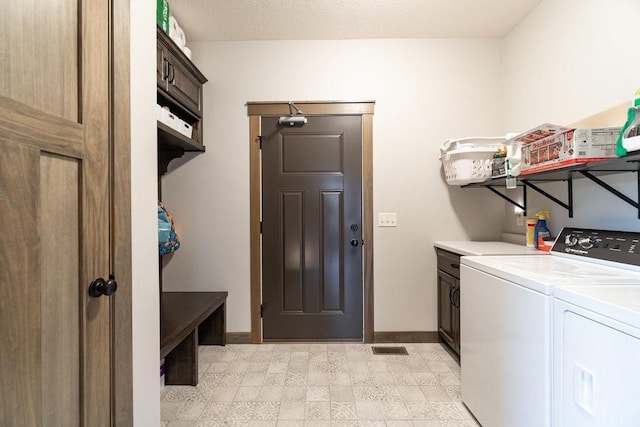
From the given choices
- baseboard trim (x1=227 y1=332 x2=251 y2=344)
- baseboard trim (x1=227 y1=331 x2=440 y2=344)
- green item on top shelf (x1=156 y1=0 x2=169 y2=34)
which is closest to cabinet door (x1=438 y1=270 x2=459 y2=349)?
baseboard trim (x1=227 y1=331 x2=440 y2=344)

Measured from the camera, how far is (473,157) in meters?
2.23

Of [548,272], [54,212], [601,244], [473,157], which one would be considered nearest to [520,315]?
[548,272]

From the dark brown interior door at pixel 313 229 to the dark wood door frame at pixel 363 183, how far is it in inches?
2.0

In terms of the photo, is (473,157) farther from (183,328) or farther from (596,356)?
(183,328)

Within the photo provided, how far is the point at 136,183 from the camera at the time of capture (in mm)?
1104

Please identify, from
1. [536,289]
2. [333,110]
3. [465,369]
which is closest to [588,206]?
[536,289]

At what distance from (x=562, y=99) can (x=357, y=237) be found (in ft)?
5.61

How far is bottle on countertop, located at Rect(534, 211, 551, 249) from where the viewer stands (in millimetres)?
2014

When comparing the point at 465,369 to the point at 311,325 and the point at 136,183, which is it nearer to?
the point at 311,325

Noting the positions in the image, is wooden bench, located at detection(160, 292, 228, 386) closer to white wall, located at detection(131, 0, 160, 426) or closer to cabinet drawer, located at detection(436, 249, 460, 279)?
white wall, located at detection(131, 0, 160, 426)

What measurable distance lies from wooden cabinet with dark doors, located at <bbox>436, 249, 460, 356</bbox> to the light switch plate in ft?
1.46

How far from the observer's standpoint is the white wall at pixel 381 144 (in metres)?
2.57

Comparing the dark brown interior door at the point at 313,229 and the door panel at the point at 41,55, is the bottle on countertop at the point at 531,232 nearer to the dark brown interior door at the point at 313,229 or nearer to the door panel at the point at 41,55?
the dark brown interior door at the point at 313,229

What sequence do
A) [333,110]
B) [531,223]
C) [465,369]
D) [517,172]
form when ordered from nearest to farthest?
[465,369] < [517,172] < [531,223] < [333,110]
